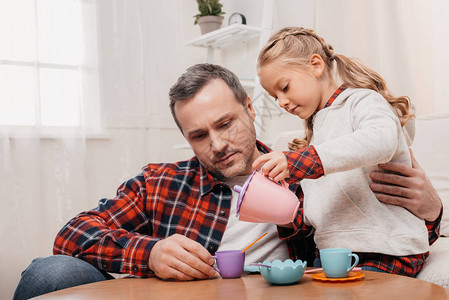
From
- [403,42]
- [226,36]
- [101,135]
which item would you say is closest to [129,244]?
[403,42]

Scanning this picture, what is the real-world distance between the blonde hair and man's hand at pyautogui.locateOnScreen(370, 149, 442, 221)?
→ 0.13 meters

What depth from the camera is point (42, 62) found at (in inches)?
117

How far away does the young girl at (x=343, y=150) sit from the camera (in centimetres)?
104

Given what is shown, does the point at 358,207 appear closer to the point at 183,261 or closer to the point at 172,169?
the point at 183,261

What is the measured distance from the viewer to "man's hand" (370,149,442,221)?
1.23 metres

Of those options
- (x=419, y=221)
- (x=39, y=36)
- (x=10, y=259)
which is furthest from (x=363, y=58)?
(x=10, y=259)

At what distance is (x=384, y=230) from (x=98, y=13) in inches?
99.9

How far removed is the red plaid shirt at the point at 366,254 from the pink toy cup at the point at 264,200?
2.1 inches

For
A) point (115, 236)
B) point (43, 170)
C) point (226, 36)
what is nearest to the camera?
point (115, 236)

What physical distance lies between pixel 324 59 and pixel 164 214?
2.21 feet

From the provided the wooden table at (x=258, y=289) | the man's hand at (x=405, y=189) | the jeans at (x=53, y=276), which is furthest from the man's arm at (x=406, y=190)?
the jeans at (x=53, y=276)

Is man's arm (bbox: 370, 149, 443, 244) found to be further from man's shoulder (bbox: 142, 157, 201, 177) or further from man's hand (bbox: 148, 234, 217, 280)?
man's shoulder (bbox: 142, 157, 201, 177)

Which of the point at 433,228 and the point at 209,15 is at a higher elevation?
the point at 209,15

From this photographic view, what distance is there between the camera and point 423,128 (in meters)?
1.79
